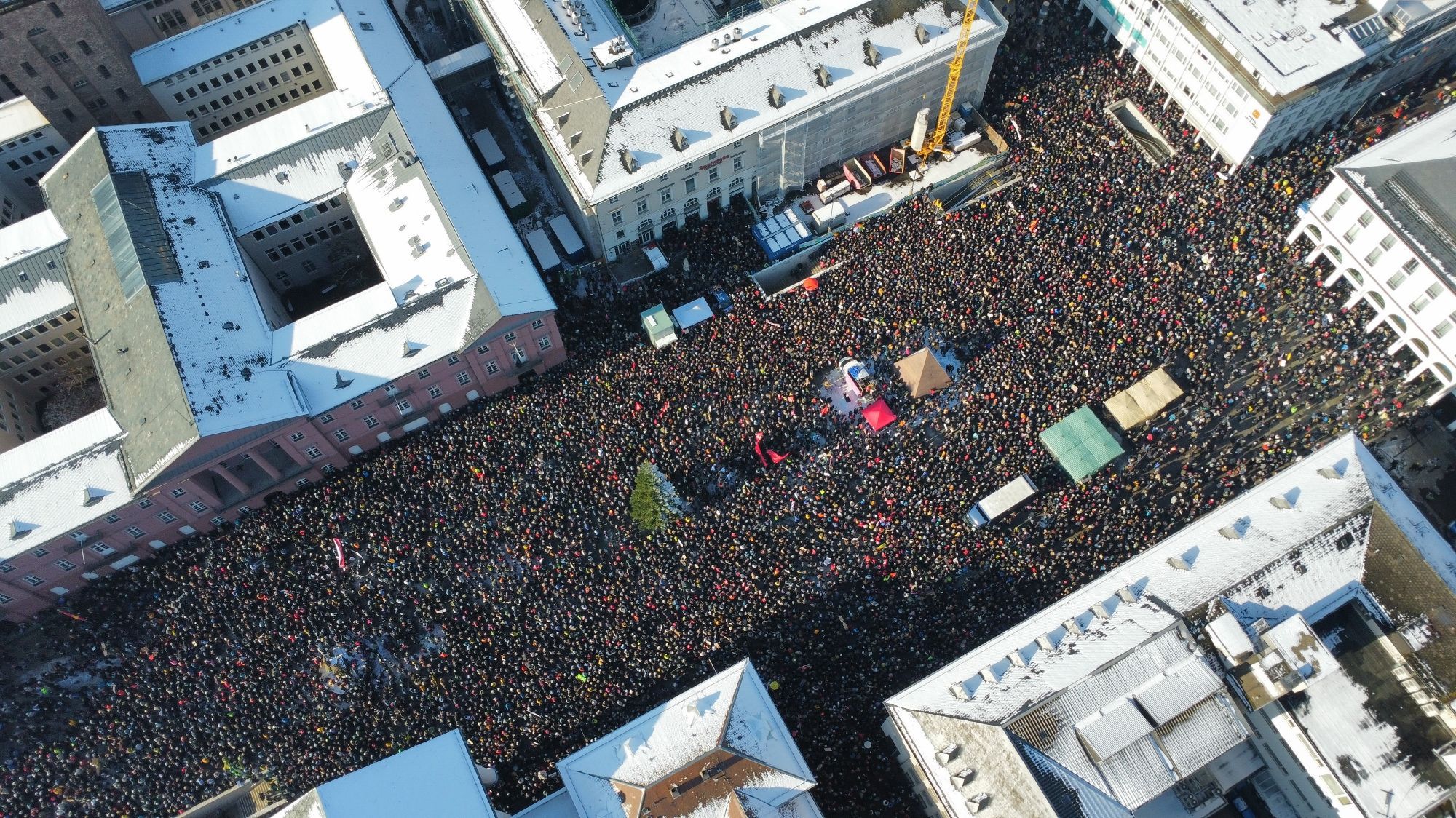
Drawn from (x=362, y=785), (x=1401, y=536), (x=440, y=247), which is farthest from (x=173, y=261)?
(x=1401, y=536)

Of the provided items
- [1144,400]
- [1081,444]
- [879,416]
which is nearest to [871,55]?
[879,416]

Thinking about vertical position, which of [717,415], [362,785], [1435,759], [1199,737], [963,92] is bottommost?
[1435,759]

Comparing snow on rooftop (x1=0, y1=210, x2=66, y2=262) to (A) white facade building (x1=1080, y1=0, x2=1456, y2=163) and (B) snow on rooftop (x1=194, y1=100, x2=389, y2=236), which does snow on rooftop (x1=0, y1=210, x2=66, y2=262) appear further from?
(A) white facade building (x1=1080, y1=0, x2=1456, y2=163)

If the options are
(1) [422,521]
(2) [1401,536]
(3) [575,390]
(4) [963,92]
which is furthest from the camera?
(4) [963,92]

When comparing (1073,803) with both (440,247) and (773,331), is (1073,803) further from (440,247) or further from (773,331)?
(440,247)

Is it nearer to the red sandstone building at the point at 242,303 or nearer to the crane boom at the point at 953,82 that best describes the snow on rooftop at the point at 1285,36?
the crane boom at the point at 953,82

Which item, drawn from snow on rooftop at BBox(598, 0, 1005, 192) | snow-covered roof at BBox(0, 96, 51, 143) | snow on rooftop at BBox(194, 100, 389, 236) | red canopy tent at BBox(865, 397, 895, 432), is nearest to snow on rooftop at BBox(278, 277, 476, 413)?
snow on rooftop at BBox(194, 100, 389, 236)

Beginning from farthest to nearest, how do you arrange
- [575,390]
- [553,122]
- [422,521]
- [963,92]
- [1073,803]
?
[963,92]
[553,122]
[575,390]
[422,521]
[1073,803]

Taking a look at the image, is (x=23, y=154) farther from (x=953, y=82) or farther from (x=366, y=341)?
(x=953, y=82)

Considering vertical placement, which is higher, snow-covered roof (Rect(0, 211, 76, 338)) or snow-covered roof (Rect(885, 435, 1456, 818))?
snow-covered roof (Rect(0, 211, 76, 338))
